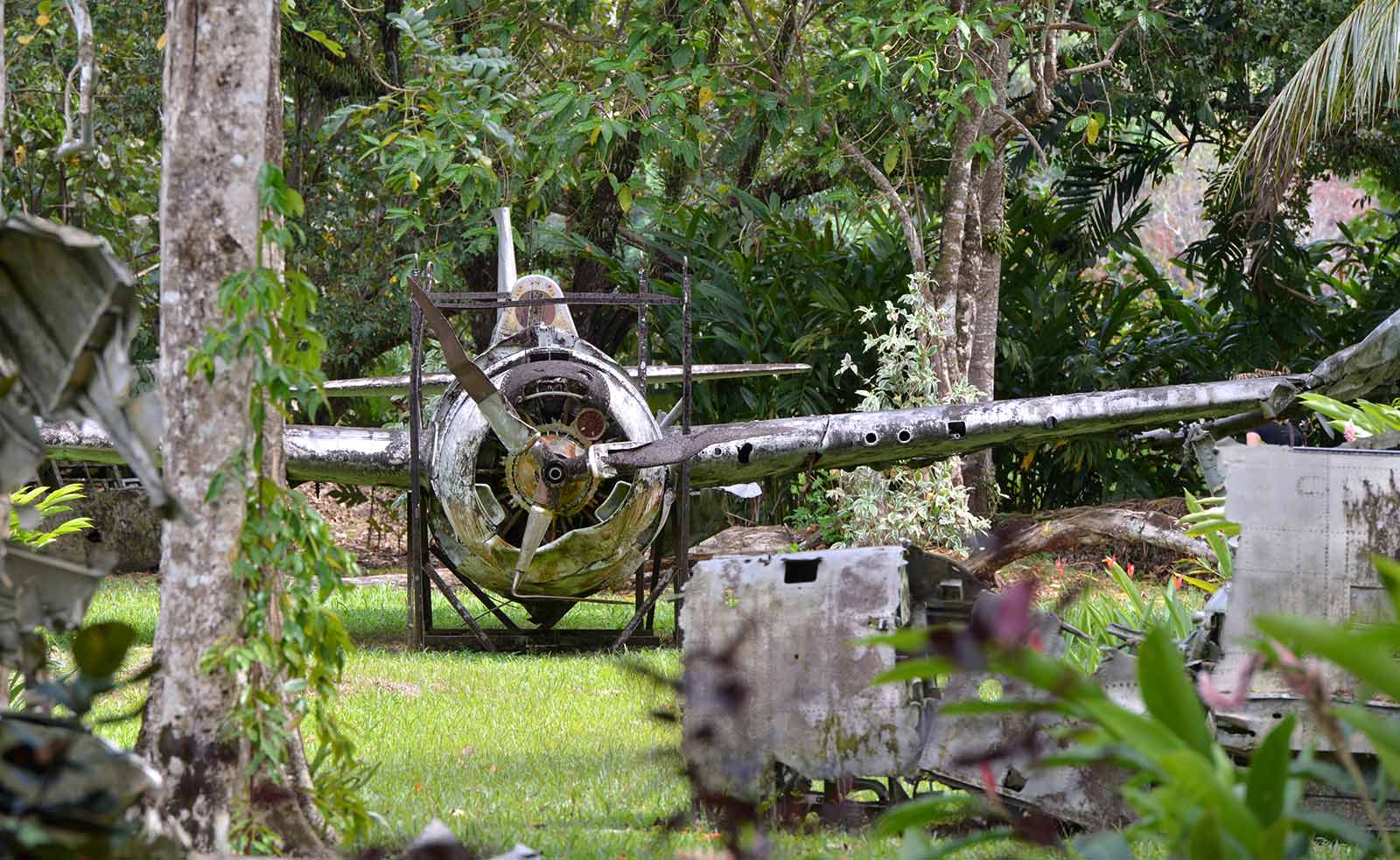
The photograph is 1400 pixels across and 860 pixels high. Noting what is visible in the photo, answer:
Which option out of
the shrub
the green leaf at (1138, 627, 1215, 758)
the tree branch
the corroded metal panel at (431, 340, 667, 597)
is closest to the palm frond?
the shrub

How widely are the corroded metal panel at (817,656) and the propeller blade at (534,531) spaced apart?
16.0ft

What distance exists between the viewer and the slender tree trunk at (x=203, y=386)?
4055 mm

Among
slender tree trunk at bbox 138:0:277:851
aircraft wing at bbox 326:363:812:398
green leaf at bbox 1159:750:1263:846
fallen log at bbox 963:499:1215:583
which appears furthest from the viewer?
fallen log at bbox 963:499:1215:583

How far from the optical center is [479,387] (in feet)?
31.2

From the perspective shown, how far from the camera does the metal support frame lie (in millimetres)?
10172

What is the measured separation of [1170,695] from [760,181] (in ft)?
53.3

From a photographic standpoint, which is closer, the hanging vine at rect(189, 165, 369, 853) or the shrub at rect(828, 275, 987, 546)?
the hanging vine at rect(189, 165, 369, 853)

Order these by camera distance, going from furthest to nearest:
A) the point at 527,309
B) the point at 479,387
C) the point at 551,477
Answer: the point at 527,309, the point at 551,477, the point at 479,387

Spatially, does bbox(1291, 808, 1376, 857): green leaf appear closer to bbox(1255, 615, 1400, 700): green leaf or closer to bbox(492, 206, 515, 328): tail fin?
bbox(1255, 615, 1400, 700): green leaf

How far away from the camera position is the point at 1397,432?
5.85 meters

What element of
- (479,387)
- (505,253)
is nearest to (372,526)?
(505,253)

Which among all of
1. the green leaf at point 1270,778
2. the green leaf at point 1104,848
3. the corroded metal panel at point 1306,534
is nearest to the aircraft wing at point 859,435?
the corroded metal panel at point 1306,534

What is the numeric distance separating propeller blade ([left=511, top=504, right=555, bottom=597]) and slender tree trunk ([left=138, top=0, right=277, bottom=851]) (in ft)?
19.1

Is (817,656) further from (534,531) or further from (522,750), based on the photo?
(534,531)
